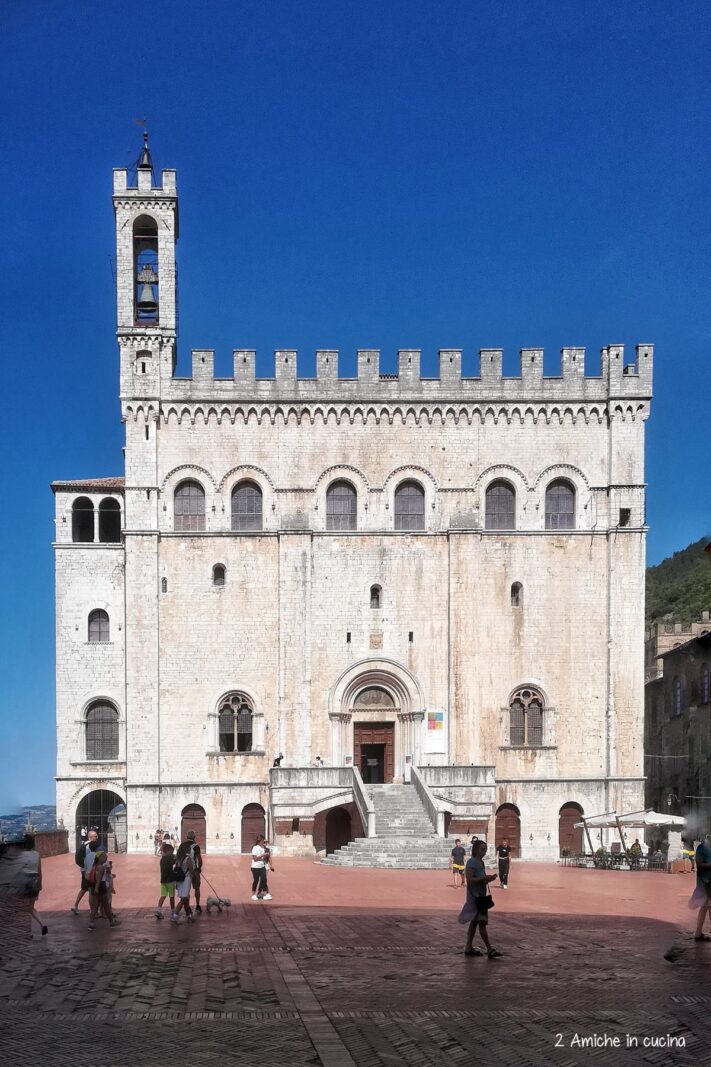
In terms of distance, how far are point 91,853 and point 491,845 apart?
67.1 feet

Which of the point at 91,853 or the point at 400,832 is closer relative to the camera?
the point at 91,853

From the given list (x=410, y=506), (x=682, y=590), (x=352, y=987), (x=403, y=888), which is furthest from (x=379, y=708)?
(x=682, y=590)

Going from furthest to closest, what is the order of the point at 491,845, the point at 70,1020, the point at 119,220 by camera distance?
the point at 119,220
the point at 491,845
the point at 70,1020

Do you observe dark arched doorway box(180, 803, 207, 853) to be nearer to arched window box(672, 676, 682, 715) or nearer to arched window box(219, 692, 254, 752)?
arched window box(219, 692, 254, 752)

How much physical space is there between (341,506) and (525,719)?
9909 millimetres

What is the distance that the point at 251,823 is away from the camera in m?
40.2

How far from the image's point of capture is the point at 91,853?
2172cm

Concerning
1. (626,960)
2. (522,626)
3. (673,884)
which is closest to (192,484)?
(522,626)

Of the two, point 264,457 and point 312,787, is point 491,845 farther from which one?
point 264,457

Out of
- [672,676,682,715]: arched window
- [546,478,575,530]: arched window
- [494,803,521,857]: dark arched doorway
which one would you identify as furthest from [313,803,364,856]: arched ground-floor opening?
[672,676,682,715]: arched window

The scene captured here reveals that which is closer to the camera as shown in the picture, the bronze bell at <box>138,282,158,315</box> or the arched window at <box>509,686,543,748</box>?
the arched window at <box>509,686,543,748</box>

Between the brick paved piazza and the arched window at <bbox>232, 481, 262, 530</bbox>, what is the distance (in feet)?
61.3

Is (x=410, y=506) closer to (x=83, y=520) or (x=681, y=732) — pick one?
(x=83, y=520)

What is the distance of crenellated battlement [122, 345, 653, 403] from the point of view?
41656 millimetres
